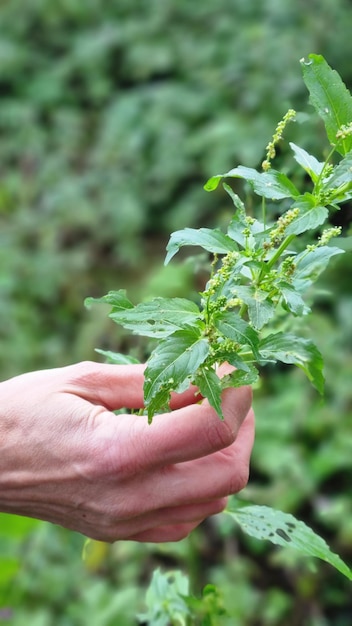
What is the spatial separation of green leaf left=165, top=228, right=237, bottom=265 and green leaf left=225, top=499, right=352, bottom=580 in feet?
1.16

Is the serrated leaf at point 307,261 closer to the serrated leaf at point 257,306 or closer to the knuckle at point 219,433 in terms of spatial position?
the serrated leaf at point 257,306

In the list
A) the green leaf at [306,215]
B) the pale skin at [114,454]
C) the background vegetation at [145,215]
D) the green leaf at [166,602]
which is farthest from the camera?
the background vegetation at [145,215]

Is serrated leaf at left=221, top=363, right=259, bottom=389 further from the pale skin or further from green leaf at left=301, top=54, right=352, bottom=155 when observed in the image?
green leaf at left=301, top=54, right=352, bottom=155

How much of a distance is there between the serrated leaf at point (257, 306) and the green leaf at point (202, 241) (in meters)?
0.05

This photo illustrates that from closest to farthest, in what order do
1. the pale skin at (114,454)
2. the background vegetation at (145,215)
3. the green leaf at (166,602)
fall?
1. the pale skin at (114,454)
2. the green leaf at (166,602)
3. the background vegetation at (145,215)

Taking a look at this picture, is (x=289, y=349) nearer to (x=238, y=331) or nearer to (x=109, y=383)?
(x=238, y=331)

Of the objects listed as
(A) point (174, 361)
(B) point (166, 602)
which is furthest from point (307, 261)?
(B) point (166, 602)

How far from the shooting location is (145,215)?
12.0 feet

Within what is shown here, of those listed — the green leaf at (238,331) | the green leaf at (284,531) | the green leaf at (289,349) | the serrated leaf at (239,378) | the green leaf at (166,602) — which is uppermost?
the green leaf at (238,331)

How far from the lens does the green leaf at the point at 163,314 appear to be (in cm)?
74

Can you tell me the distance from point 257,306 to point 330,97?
0.68 feet

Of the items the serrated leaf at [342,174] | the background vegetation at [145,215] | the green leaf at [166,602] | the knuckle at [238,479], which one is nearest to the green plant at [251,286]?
the serrated leaf at [342,174]

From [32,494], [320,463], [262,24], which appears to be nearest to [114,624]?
[320,463]

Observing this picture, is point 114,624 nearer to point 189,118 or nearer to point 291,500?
point 291,500
